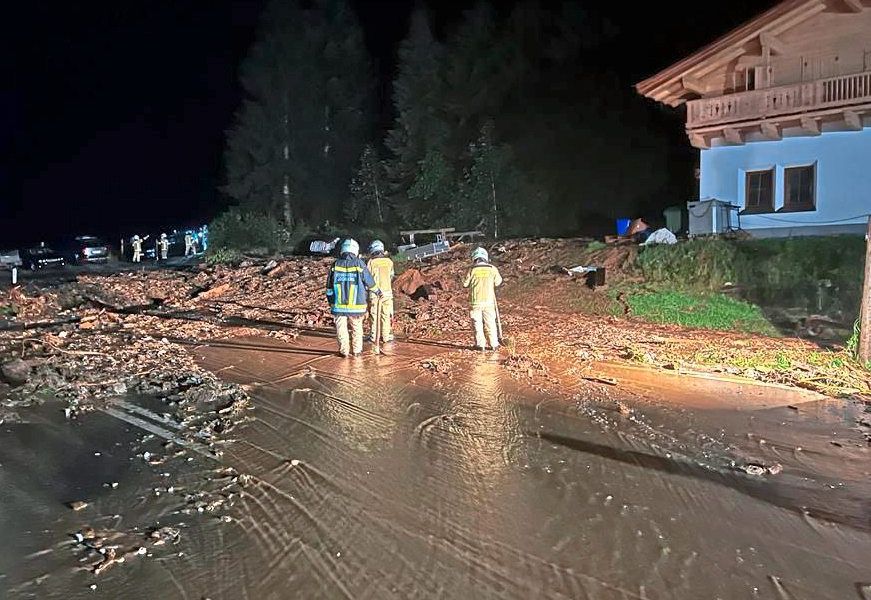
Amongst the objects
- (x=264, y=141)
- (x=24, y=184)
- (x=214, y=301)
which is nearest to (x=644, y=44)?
(x=264, y=141)

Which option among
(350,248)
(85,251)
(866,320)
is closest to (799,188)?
(866,320)

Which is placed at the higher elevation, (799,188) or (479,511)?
(799,188)

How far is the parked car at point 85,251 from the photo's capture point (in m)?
35.6

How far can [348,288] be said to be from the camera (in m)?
11.8

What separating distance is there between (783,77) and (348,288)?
17.0 meters

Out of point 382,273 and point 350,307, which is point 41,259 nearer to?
point 382,273

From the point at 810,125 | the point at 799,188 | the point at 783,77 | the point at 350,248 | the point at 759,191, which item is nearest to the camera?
the point at 350,248

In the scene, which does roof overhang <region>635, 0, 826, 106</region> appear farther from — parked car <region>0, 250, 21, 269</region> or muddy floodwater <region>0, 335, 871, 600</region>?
parked car <region>0, 250, 21, 269</region>

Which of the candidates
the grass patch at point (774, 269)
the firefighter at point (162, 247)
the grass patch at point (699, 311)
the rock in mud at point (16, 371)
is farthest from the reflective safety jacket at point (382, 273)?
the firefighter at point (162, 247)

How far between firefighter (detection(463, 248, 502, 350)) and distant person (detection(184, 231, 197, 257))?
31624 millimetres

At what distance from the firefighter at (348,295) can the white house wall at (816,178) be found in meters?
14.5

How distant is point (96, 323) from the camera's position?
15.7 meters

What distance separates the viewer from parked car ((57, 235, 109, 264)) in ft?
117

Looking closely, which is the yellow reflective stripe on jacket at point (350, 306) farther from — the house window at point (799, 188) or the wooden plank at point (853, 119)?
the house window at point (799, 188)
